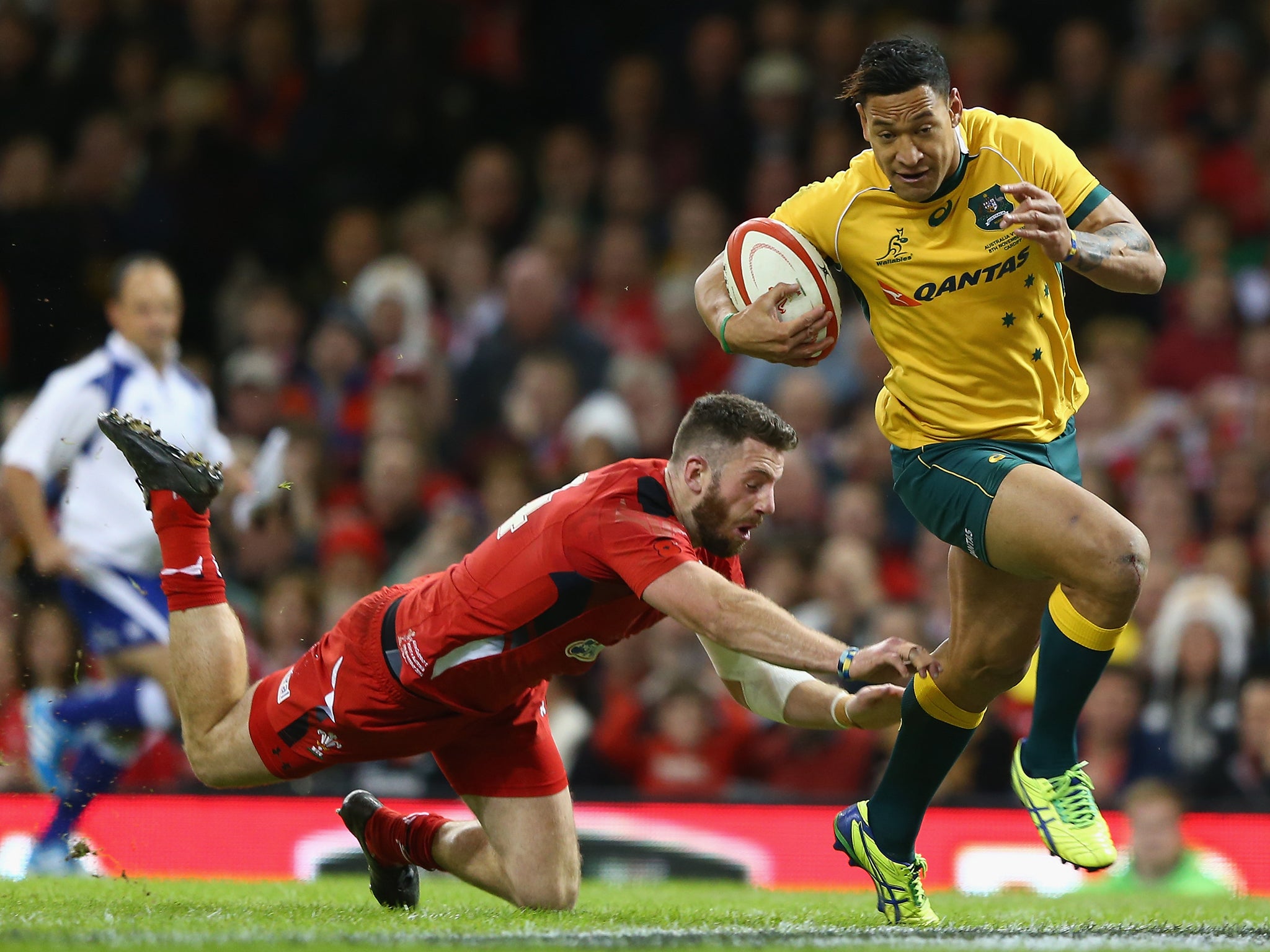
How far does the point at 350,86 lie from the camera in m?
12.9

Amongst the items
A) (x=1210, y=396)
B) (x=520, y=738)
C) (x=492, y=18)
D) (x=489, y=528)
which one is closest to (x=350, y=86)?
(x=492, y=18)

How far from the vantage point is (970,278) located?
532 cm

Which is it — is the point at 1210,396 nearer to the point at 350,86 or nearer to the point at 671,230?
the point at 671,230

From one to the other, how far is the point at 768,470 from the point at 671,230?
7081 mm

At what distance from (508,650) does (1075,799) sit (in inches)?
73.6

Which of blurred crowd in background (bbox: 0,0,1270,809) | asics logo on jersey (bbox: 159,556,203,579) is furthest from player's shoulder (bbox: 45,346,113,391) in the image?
asics logo on jersey (bbox: 159,556,203,579)

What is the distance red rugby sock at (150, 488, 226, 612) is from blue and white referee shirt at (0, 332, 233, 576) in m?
1.50

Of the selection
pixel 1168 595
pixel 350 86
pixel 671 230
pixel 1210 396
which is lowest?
pixel 1168 595

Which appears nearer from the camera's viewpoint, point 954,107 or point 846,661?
point 846,661

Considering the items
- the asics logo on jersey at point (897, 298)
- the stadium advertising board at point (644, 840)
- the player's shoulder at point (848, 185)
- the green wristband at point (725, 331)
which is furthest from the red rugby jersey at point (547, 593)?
the stadium advertising board at point (644, 840)

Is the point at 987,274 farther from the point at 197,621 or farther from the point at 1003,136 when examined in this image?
the point at 197,621

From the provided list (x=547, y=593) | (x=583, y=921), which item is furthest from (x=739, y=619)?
(x=583, y=921)

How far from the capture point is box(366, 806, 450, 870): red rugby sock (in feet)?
19.0

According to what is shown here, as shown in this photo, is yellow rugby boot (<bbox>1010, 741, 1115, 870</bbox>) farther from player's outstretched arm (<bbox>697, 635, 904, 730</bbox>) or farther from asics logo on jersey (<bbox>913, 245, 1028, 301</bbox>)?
asics logo on jersey (<bbox>913, 245, 1028, 301</bbox>)
